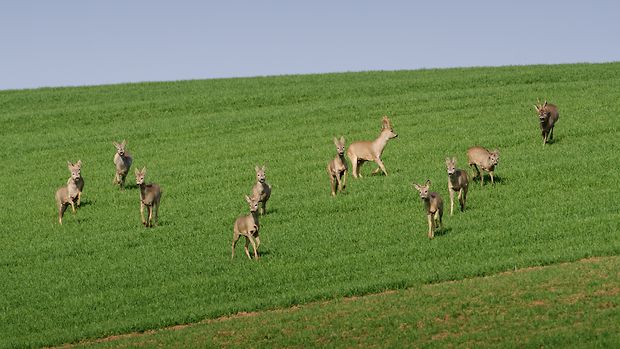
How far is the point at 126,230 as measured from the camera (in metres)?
33.1

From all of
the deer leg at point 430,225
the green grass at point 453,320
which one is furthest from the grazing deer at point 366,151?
the green grass at point 453,320

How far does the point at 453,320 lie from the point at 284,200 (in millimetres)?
14587

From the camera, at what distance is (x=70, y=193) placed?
1388 inches

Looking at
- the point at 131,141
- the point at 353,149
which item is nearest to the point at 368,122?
the point at 131,141

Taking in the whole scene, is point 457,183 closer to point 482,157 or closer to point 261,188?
point 482,157

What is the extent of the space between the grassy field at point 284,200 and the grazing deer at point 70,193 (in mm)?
541

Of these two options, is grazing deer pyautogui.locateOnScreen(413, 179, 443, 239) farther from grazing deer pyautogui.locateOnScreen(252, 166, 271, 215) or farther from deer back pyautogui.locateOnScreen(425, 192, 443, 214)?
grazing deer pyautogui.locateOnScreen(252, 166, 271, 215)

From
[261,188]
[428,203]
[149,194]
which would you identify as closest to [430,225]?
[428,203]

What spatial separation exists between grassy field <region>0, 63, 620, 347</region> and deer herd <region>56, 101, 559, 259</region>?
52cm

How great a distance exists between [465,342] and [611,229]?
10.0 metres

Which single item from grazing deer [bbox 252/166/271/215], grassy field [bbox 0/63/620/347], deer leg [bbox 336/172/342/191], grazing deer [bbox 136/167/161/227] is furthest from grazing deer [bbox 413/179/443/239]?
grazing deer [bbox 136/167/161/227]

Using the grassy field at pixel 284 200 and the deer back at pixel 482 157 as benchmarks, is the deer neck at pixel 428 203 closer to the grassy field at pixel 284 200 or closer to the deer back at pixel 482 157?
the grassy field at pixel 284 200

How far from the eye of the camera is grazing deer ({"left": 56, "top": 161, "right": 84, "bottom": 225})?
114 feet

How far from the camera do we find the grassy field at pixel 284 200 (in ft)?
85.1
